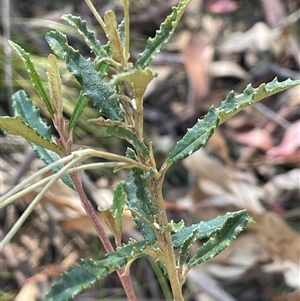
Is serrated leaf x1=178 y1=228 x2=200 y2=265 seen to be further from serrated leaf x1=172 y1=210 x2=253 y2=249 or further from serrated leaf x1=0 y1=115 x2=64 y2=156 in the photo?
serrated leaf x1=0 y1=115 x2=64 y2=156

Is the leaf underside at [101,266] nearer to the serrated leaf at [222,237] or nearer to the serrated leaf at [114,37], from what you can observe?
the serrated leaf at [222,237]

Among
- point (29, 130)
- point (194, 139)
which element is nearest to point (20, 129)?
point (29, 130)

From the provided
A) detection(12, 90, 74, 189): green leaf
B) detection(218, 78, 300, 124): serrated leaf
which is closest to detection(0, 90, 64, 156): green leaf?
detection(12, 90, 74, 189): green leaf

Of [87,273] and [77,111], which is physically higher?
[77,111]

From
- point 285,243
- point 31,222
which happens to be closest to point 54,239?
point 31,222

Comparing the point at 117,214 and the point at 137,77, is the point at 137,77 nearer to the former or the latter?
Result: the point at 137,77

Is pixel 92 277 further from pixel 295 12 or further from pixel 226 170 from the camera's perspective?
pixel 295 12
